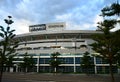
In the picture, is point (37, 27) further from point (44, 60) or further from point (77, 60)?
point (77, 60)

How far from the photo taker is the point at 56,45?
87312 mm

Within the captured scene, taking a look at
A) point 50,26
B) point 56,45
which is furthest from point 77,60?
point 50,26

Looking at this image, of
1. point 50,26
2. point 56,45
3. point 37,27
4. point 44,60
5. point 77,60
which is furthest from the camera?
point 37,27

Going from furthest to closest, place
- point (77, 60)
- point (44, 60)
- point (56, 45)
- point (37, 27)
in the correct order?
point (37, 27)
point (56, 45)
point (44, 60)
point (77, 60)

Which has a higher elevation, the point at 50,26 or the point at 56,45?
the point at 50,26

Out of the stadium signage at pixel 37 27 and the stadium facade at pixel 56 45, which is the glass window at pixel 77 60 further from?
the stadium signage at pixel 37 27

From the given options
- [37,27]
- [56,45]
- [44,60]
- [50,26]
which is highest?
[37,27]

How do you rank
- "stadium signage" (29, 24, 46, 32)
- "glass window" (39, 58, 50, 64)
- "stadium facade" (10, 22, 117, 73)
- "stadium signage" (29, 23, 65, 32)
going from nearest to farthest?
"stadium facade" (10, 22, 117, 73) < "glass window" (39, 58, 50, 64) < "stadium signage" (29, 23, 65, 32) < "stadium signage" (29, 24, 46, 32)

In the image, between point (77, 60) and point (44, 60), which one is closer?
point (77, 60)

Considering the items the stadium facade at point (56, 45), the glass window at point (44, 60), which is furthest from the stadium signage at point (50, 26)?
the glass window at point (44, 60)

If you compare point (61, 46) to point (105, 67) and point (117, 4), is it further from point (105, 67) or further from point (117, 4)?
point (117, 4)

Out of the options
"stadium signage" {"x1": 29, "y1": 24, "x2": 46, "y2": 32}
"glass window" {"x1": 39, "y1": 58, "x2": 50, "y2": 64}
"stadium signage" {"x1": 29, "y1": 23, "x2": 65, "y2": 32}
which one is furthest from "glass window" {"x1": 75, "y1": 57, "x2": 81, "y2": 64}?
"stadium signage" {"x1": 29, "y1": 24, "x2": 46, "y2": 32}

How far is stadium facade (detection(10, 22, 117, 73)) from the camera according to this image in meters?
72.1

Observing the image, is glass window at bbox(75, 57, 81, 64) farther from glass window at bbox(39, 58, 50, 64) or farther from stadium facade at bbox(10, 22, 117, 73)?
glass window at bbox(39, 58, 50, 64)
